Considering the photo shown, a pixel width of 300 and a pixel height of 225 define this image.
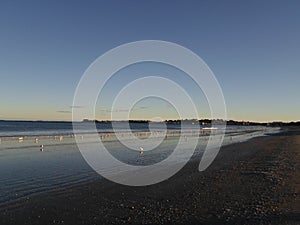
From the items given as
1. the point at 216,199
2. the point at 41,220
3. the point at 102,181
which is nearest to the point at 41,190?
the point at 102,181

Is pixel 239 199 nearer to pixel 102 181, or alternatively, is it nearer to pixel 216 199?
pixel 216 199

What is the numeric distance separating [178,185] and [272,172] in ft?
20.1

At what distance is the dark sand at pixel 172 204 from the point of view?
887 centimetres

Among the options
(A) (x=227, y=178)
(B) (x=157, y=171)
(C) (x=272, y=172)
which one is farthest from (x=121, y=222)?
(C) (x=272, y=172)

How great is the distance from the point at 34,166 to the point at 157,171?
25.5 feet

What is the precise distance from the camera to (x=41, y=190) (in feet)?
42.8

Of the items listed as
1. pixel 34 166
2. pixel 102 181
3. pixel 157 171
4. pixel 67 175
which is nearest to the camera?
pixel 102 181

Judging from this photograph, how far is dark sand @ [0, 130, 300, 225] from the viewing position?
8867 mm

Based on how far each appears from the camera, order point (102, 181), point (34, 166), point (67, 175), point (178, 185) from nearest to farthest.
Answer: point (178, 185), point (102, 181), point (67, 175), point (34, 166)

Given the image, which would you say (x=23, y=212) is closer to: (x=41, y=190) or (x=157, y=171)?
(x=41, y=190)

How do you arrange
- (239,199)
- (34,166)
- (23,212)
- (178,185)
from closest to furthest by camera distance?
1. (23,212)
2. (239,199)
3. (178,185)
4. (34,166)

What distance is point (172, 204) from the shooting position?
10500 millimetres

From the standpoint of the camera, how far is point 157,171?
61.1ft

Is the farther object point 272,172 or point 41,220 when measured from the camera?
point 272,172
